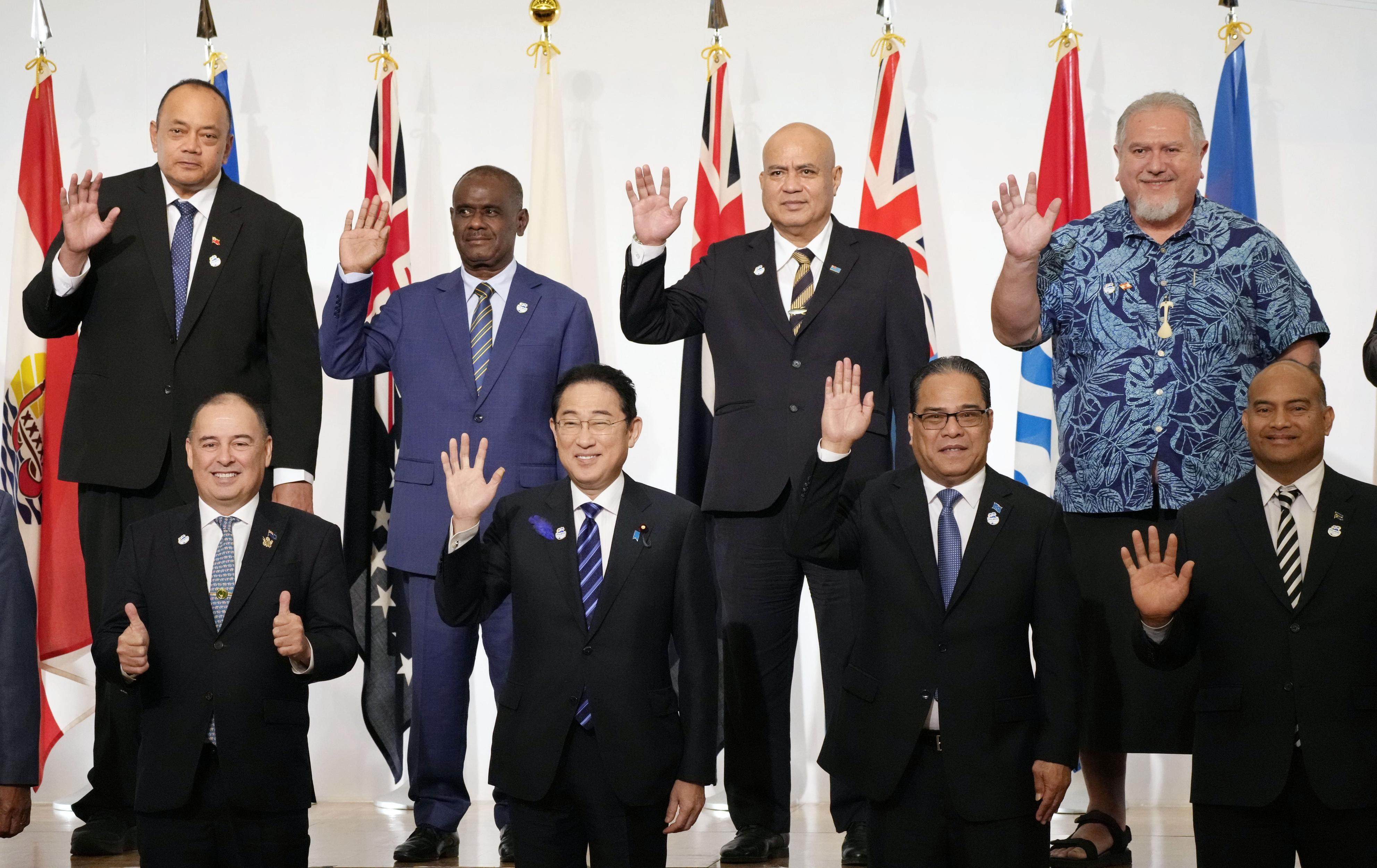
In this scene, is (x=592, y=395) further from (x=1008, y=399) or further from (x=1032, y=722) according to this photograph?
(x=1008, y=399)

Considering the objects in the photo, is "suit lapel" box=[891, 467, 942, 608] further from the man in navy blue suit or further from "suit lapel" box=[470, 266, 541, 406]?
"suit lapel" box=[470, 266, 541, 406]

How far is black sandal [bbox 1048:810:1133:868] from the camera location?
11.6 ft

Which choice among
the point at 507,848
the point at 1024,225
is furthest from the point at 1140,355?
the point at 507,848

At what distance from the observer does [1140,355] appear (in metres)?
3.52

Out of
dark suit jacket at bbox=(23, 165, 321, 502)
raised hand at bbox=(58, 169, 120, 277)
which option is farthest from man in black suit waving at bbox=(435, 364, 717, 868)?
raised hand at bbox=(58, 169, 120, 277)

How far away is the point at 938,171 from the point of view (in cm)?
556

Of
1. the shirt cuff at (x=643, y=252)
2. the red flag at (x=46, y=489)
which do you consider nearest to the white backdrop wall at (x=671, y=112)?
the red flag at (x=46, y=489)

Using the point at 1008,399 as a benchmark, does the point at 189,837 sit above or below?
below

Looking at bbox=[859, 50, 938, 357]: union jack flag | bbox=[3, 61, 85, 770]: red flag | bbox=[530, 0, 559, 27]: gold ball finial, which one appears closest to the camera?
bbox=[3, 61, 85, 770]: red flag

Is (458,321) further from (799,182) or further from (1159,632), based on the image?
(1159,632)

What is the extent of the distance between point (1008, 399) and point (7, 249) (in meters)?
4.03

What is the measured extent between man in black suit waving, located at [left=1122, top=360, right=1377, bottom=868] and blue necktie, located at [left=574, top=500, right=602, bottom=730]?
1.12m

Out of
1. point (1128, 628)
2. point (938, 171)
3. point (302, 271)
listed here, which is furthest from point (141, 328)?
point (938, 171)

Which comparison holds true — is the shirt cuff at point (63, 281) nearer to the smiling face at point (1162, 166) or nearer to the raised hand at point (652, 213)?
the raised hand at point (652, 213)
